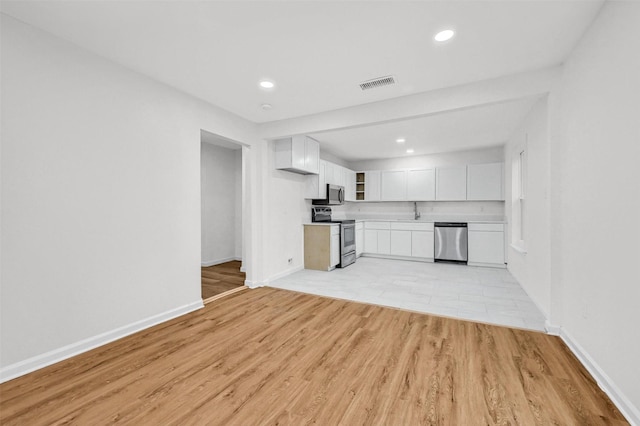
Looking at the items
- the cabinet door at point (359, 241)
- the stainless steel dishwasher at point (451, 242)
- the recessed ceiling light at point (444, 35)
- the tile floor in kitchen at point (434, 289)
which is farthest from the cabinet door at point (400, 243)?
the recessed ceiling light at point (444, 35)

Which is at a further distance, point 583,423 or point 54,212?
point 54,212

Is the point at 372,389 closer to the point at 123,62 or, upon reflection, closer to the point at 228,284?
the point at 228,284

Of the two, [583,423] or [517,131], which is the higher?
[517,131]

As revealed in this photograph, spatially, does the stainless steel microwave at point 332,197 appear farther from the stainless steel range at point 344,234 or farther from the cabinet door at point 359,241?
the cabinet door at point 359,241

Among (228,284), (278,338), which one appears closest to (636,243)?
(278,338)

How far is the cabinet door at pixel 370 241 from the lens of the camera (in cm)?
663

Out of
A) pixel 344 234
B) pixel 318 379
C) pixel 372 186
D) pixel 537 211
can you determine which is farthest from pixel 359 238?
pixel 318 379

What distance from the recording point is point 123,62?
2535 millimetres

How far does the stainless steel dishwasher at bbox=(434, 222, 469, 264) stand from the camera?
5777 mm

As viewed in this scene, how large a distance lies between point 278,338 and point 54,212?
2126 mm

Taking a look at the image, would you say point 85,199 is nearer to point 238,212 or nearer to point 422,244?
point 238,212

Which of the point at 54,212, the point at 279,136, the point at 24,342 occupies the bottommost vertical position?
the point at 24,342

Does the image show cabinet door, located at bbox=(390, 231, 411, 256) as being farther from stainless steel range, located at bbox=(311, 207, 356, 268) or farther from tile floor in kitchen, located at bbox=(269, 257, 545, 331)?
stainless steel range, located at bbox=(311, 207, 356, 268)

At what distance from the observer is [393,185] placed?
681 cm
